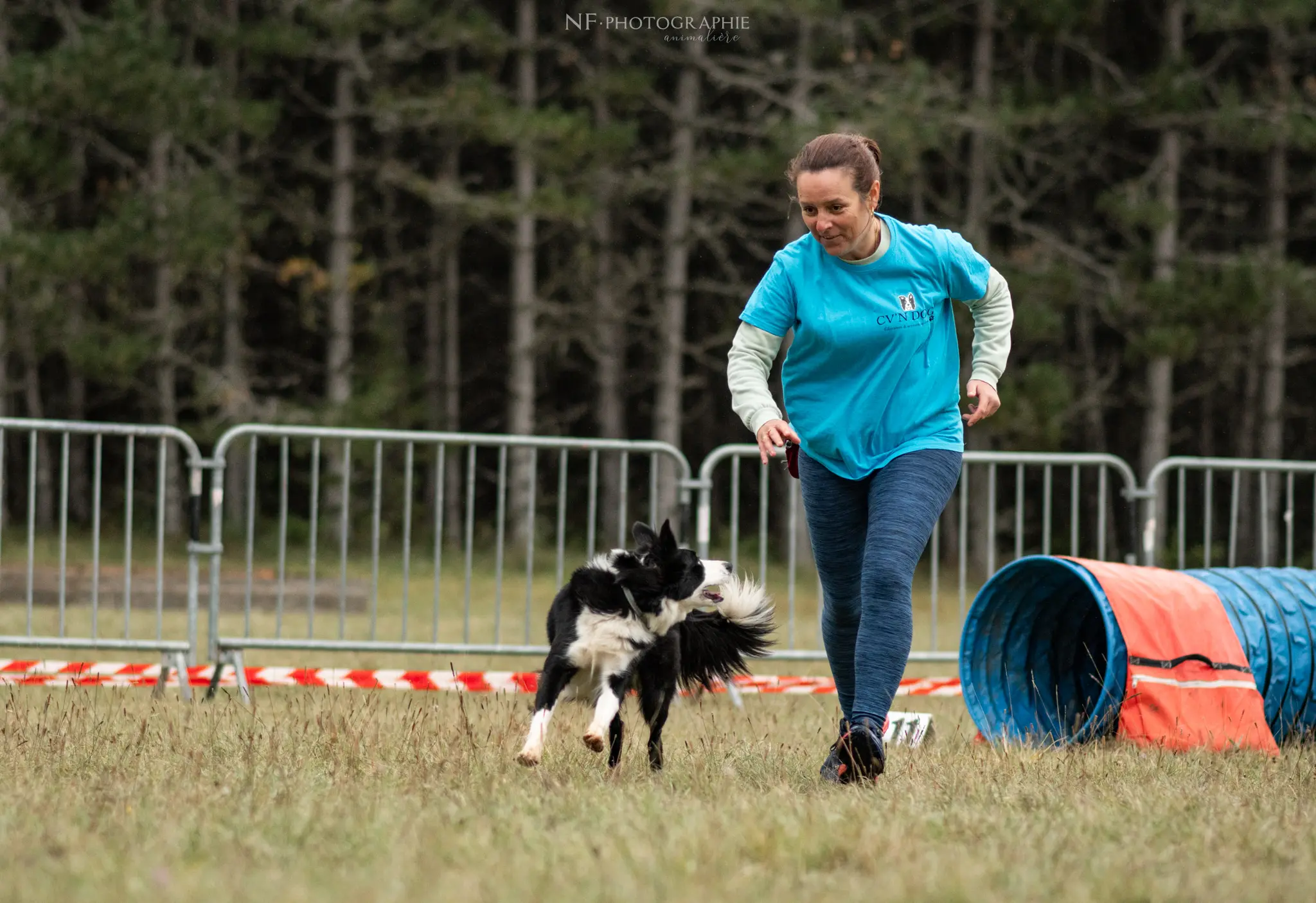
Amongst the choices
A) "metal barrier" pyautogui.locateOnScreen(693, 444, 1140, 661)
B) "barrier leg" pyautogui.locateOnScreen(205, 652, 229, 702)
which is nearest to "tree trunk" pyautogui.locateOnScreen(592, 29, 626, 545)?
"metal barrier" pyautogui.locateOnScreen(693, 444, 1140, 661)

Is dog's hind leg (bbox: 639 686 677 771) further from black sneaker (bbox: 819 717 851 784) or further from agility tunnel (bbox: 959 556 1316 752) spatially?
agility tunnel (bbox: 959 556 1316 752)

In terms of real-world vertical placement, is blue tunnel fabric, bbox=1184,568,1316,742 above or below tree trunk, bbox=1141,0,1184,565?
below

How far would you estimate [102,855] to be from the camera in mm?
3010

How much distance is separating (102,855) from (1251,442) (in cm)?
2157

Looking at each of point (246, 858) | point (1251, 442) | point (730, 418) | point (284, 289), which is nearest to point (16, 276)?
point (284, 289)

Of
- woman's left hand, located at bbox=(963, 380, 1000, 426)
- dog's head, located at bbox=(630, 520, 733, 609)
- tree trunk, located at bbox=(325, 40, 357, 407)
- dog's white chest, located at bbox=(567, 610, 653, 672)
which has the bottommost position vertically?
dog's white chest, located at bbox=(567, 610, 653, 672)

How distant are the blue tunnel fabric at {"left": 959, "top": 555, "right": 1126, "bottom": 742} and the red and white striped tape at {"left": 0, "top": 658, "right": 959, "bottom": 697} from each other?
1133mm

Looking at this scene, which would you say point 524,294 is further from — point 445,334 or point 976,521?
point 976,521

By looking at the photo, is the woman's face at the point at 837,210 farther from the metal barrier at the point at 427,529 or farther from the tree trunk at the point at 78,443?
the tree trunk at the point at 78,443

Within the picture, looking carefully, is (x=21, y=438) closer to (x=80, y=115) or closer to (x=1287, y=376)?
(x=80, y=115)

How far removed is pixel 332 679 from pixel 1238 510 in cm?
922

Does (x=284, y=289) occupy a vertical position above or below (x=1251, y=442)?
above

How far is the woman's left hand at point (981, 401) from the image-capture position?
14.3ft

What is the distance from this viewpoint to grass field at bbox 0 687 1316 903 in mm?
2877
